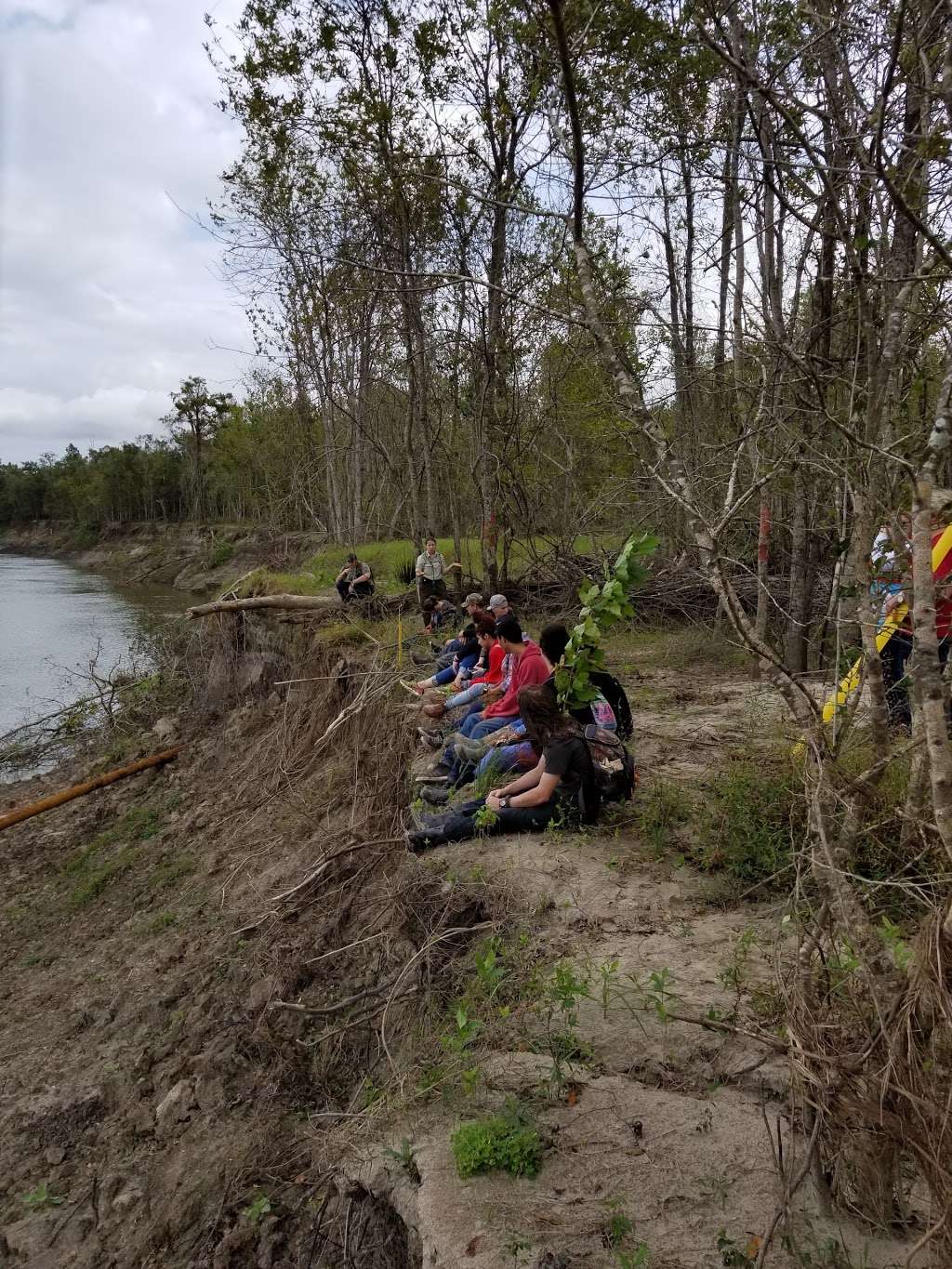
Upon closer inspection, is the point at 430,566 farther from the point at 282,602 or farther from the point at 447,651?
the point at 447,651

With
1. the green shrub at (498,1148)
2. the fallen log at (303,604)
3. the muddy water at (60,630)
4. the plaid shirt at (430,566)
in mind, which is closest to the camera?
the green shrub at (498,1148)

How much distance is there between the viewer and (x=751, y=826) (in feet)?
14.2

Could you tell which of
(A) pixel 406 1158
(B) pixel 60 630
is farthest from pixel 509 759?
(B) pixel 60 630

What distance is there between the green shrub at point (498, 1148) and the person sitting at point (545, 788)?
221cm

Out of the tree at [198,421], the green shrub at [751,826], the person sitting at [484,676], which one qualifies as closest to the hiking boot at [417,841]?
the green shrub at [751,826]

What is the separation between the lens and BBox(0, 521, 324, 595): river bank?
93.4ft

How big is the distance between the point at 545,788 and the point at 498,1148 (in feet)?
7.61

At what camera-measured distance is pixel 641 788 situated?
Answer: 5.55 metres

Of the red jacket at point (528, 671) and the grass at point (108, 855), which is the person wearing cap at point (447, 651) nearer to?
the red jacket at point (528, 671)

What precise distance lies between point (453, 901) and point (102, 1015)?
3495 millimetres

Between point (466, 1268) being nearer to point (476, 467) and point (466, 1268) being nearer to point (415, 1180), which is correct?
point (415, 1180)

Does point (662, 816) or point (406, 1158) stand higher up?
point (662, 816)

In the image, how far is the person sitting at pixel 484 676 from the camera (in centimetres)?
735

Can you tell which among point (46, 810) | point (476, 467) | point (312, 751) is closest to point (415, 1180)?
point (312, 751)
